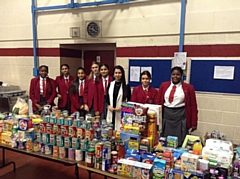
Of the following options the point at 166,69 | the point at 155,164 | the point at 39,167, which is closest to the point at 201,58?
the point at 166,69

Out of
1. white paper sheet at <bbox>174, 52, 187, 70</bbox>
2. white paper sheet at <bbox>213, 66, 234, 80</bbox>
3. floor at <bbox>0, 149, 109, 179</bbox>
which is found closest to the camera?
floor at <bbox>0, 149, 109, 179</bbox>

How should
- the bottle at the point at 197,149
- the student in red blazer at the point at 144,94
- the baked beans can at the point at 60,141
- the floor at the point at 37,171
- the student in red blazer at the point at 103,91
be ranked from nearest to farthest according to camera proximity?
the bottle at the point at 197,149 < the baked beans can at the point at 60,141 < the floor at the point at 37,171 < the student in red blazer at the point at 144,94 < the student in red blazer at the point at 103,91

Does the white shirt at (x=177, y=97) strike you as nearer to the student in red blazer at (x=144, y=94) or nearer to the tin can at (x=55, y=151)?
the student in red blazer at (x=144, y=94)

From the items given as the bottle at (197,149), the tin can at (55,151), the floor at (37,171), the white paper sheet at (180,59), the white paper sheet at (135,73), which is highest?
the white paper sheet at (180,59)

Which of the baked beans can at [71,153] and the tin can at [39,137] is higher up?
the tin can at [39,137]

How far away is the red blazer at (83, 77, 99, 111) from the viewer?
3.16 meters

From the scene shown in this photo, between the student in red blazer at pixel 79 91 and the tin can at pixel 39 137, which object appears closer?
the tin can at pixel 39 137

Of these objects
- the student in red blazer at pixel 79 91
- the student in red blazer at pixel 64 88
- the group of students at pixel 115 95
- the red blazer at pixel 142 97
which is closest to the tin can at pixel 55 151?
the group of students at pixel 115 95

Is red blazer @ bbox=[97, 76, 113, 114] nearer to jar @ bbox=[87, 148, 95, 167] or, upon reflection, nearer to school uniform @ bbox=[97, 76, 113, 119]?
school uniform @ bbox=[97, 76, 113, 119]

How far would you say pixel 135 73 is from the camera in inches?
144

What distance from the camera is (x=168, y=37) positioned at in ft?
11.0

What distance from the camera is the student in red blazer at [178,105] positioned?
2629 mm

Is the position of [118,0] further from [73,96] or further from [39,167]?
[39,167]

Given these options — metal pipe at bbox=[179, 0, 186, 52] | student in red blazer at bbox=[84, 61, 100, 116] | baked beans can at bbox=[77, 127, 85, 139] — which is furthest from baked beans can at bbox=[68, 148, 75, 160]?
metal pipe at bbox=[179, 0, 186, 52]
